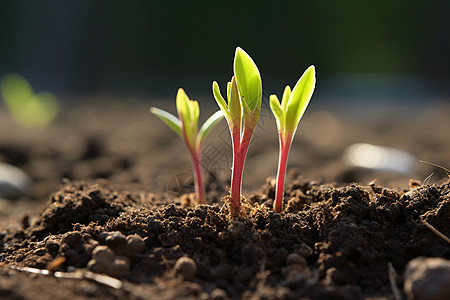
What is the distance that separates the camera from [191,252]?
1.25 meters

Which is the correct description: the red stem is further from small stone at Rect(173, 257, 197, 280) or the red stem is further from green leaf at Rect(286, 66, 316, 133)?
small stone at Rect(173, 257, 197, 280)

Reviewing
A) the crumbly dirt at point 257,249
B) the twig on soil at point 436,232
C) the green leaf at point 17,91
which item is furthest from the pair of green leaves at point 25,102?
the twig on soil at point 436,232

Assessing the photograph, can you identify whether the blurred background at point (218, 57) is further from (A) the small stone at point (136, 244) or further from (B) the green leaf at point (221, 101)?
(A) the small stone at point (136, 244)

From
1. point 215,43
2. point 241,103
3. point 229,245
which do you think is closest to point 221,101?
point 241,103

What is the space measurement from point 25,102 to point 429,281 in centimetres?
424

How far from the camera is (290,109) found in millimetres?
1411

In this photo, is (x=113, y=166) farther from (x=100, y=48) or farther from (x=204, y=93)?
(x=100, y=48)

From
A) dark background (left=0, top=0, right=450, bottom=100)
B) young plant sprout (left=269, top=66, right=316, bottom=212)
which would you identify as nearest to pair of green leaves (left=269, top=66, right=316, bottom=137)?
young plant sprout (left=269, top=66, right=316, bottom=212)

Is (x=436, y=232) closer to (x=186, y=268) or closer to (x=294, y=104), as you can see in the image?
(x=294, y=104)

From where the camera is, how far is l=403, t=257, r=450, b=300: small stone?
98cm

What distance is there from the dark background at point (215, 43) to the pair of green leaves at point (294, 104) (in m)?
7.50

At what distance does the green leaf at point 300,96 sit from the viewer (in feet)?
4.54

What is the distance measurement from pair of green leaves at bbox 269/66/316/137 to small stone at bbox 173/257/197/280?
0.54 metres

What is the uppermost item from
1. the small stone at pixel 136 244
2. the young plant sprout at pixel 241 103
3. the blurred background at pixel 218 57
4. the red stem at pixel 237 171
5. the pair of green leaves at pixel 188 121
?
the blurred background at pixel 218 57
